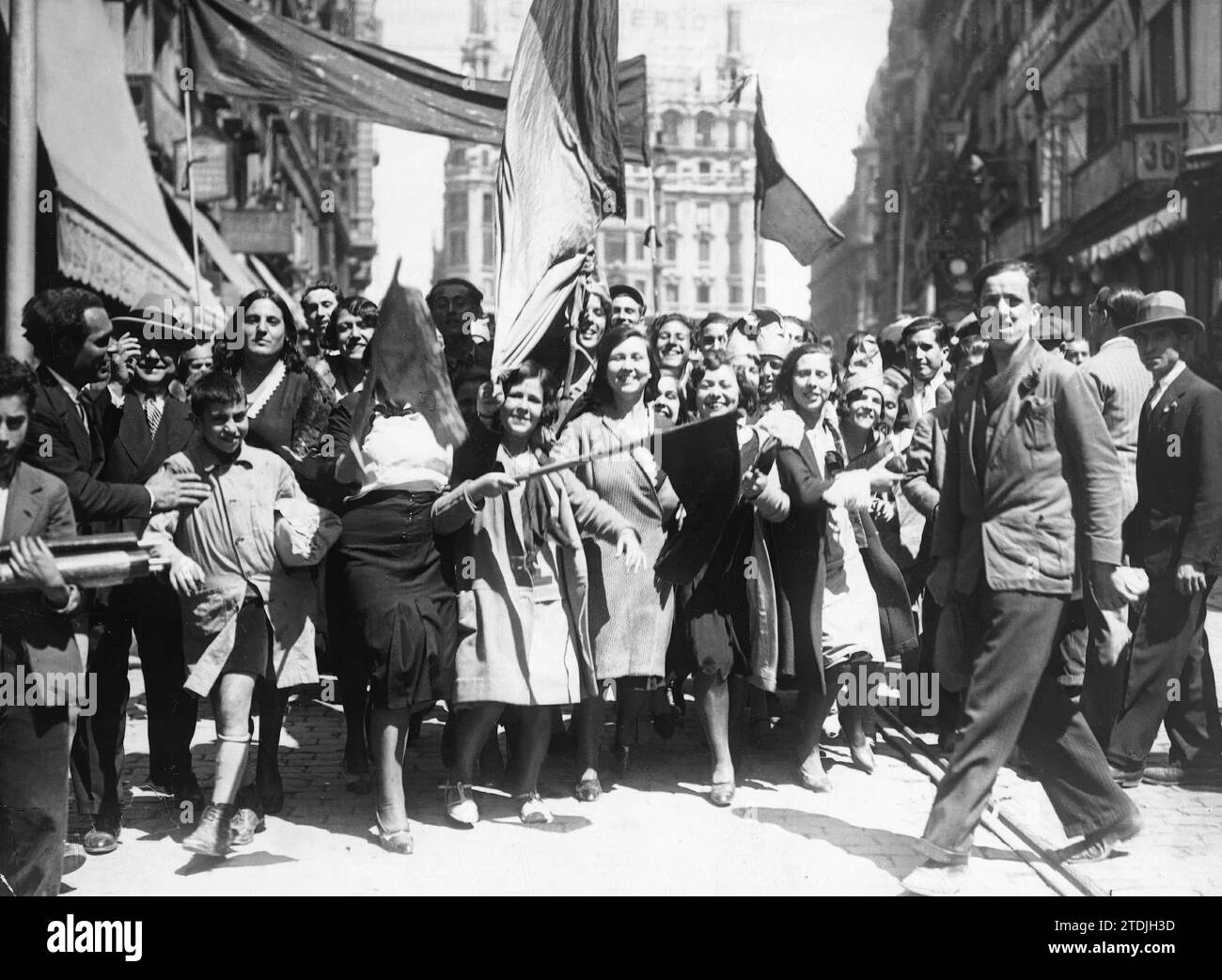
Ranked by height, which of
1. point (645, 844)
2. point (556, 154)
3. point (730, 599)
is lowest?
point (645, 844)

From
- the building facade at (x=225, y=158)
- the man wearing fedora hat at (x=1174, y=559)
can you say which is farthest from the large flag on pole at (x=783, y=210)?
the man wearing fedora hat at (x=1174, y=559)

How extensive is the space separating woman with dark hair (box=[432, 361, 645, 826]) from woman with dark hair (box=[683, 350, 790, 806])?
21.7 inches

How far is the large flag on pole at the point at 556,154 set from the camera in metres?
6.23

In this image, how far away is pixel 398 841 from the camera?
16.4 ft

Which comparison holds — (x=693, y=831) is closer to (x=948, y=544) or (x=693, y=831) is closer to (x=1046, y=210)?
(x=948, y=544)

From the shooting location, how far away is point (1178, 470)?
597 cm

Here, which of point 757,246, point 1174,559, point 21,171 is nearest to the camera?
point 1174,559

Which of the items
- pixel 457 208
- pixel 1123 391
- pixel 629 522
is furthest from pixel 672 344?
pixel 457 208

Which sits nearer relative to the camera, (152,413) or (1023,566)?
(1023,566)

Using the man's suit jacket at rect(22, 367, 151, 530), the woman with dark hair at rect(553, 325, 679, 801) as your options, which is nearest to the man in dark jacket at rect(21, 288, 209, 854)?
the man's suit jacket at rect(22, 367, 151, 530)

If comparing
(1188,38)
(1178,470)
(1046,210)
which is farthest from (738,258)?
(1046,210)

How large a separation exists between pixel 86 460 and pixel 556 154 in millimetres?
2739

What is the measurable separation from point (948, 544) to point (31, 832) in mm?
3299

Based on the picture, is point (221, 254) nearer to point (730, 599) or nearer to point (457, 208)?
point (457, 208)
